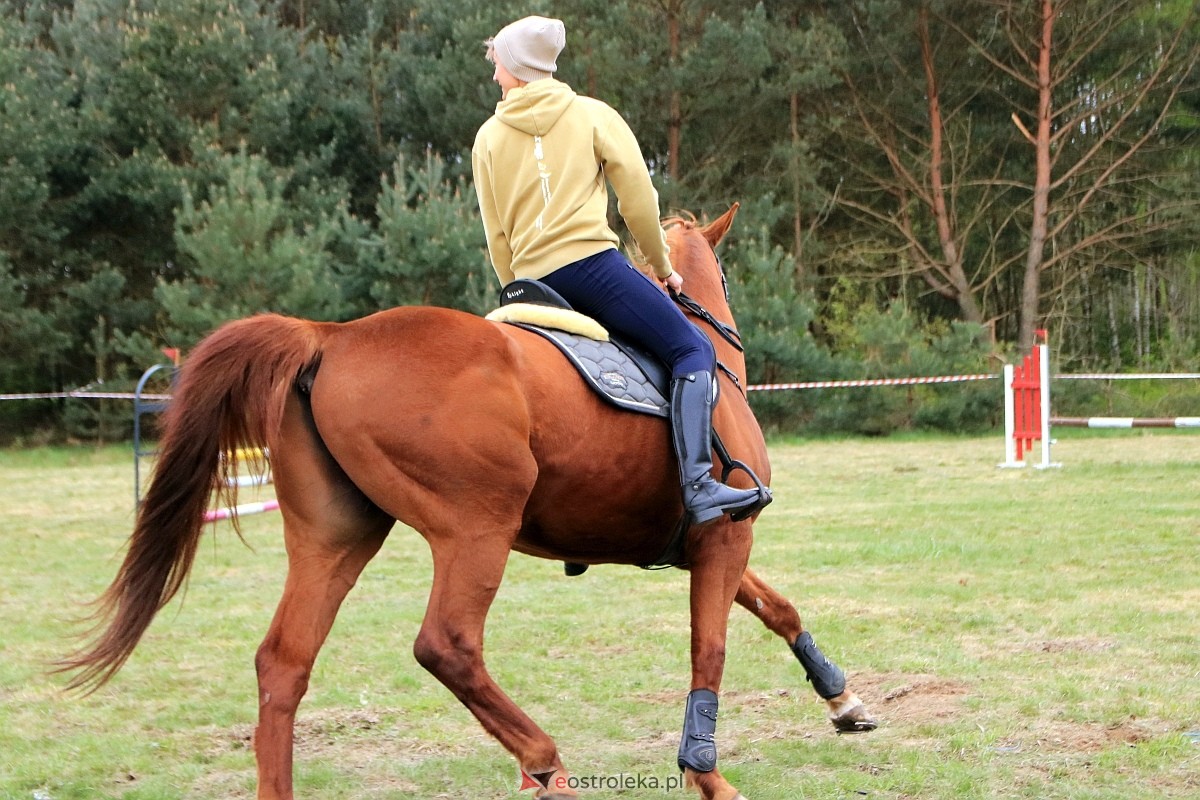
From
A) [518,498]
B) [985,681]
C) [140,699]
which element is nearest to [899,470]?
[985,681]

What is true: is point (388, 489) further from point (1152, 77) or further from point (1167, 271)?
Result: point (1167, 271)

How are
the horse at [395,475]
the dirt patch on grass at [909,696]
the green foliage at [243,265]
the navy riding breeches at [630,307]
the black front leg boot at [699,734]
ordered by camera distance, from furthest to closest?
the green foliage at [243,265] < the dirt patch on grass at [909,696] < the navy riding breeches at [630,307] < the black front leg boot at [699,734] < the horse at [395,475]

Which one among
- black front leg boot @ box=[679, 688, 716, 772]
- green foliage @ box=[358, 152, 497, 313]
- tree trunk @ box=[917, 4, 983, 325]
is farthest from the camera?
tree trunk @ box=[917, 4, 983, 325]

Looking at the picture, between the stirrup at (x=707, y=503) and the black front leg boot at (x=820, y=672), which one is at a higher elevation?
the stirrup at (x=707, y=503)

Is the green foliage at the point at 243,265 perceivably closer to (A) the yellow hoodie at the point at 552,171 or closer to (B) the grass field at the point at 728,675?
(B) the grass field at the point at 728,675

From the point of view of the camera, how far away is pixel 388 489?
3.41 m

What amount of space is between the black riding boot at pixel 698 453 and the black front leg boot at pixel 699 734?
0.57 metres

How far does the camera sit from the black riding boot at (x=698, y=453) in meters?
3.83

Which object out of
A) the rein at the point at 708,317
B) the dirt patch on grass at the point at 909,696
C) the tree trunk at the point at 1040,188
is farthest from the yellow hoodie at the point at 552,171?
the tree trunk at the point at 1040,188

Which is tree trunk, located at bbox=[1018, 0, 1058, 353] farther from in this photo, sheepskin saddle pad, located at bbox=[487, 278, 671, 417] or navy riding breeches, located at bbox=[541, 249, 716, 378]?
sheepskin saddle pad, located at bbox=[487, 278, 671, 417]

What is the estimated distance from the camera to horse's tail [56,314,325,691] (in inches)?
137

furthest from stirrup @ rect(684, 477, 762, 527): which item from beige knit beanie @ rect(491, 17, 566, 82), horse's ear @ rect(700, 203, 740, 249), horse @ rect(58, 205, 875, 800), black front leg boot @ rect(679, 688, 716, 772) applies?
horse's ear @ rect(700, 203, 740, 249)

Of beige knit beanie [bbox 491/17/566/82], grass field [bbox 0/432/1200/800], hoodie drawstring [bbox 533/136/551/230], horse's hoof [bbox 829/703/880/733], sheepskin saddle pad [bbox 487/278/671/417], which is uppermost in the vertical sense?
beige knit beanie [bbox 491/17/566/82]

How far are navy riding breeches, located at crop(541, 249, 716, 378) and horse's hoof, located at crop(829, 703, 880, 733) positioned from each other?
1569 millimetres
